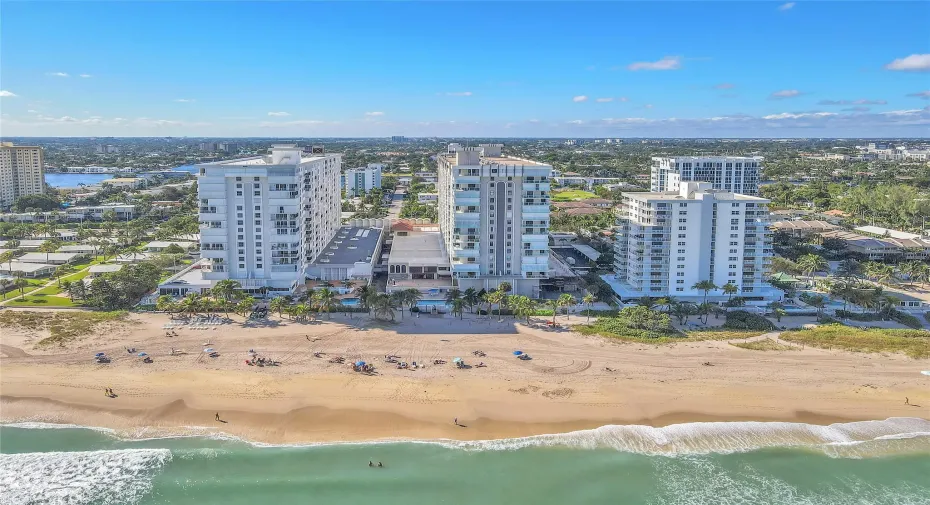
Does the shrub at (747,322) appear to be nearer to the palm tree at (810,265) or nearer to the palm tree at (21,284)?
the palm tree at (810,265)

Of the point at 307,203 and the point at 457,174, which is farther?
the point at 307,203

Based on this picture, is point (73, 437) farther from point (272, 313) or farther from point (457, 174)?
point (457, 174)

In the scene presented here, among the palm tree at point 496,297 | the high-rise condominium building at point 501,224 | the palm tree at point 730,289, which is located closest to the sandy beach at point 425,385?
the palm tree at point 496,297

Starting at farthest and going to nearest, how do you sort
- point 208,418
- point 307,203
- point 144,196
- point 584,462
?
point 144,196, point 307,203, point 208,418, point 584,462

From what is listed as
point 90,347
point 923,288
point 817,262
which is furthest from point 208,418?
point 923,288

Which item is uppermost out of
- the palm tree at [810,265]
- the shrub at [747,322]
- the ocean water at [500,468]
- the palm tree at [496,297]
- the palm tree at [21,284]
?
the palm tree at [810,265]

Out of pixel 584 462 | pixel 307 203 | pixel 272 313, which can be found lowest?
pixel 584 462

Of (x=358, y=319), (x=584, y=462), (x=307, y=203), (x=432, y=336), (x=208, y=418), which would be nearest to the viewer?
(x=584, y=462)
